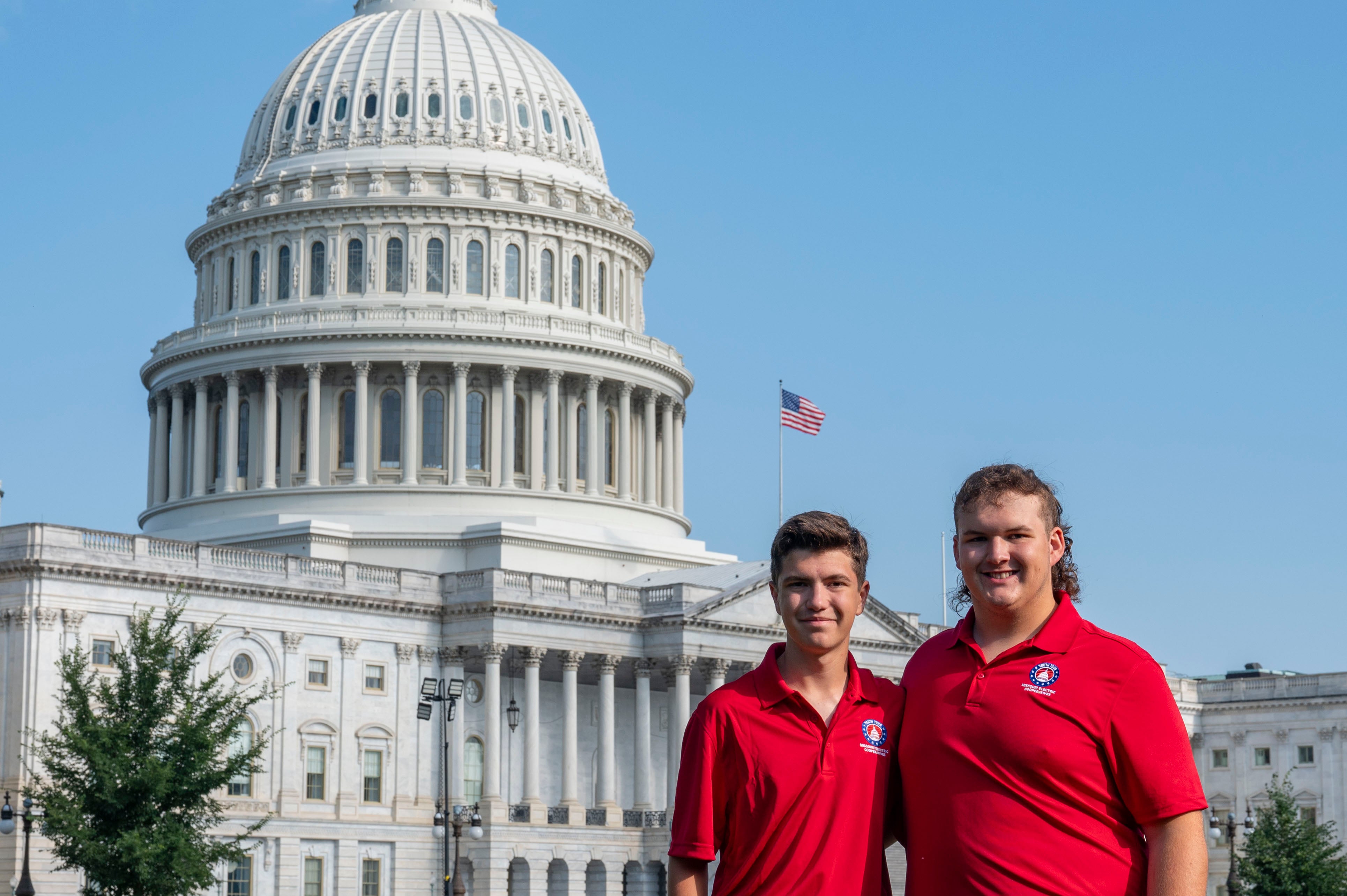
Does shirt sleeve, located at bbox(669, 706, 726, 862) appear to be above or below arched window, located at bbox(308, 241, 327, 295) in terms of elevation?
below

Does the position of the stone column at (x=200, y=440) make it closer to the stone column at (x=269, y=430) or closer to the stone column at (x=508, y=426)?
the stone column at (x=269, y=430)

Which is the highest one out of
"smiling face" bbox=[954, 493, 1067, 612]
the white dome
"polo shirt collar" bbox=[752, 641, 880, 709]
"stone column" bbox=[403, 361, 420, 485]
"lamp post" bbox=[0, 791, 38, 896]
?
the white dome

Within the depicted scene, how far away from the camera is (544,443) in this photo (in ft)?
319

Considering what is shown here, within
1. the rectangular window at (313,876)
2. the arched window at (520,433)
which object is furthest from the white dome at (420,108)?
the rectangular window at (313,876)

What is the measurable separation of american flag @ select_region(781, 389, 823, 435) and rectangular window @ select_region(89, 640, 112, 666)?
108 feet

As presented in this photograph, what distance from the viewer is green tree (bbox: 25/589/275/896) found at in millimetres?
49469

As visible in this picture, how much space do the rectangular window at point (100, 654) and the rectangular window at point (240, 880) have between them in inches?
326

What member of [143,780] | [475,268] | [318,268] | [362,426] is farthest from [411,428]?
[143,780]

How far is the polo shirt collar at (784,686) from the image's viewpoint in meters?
9.07

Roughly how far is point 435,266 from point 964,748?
91342 mm

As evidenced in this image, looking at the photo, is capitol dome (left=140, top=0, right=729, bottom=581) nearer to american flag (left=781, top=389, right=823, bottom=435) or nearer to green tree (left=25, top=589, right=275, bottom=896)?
american flag (left=781, top=389, right=823, bottom=435)

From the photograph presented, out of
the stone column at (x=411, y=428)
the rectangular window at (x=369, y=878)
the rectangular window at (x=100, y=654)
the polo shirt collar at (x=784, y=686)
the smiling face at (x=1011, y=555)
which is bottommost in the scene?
the rectangular window at (x=369, y=878)

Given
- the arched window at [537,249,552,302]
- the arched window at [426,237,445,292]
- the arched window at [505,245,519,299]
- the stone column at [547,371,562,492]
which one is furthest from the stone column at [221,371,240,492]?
the arched window at [537,249,552,302]

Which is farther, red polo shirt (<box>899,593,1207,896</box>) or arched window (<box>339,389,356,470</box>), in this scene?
arched window (<box>339,389,356,470</box>)
